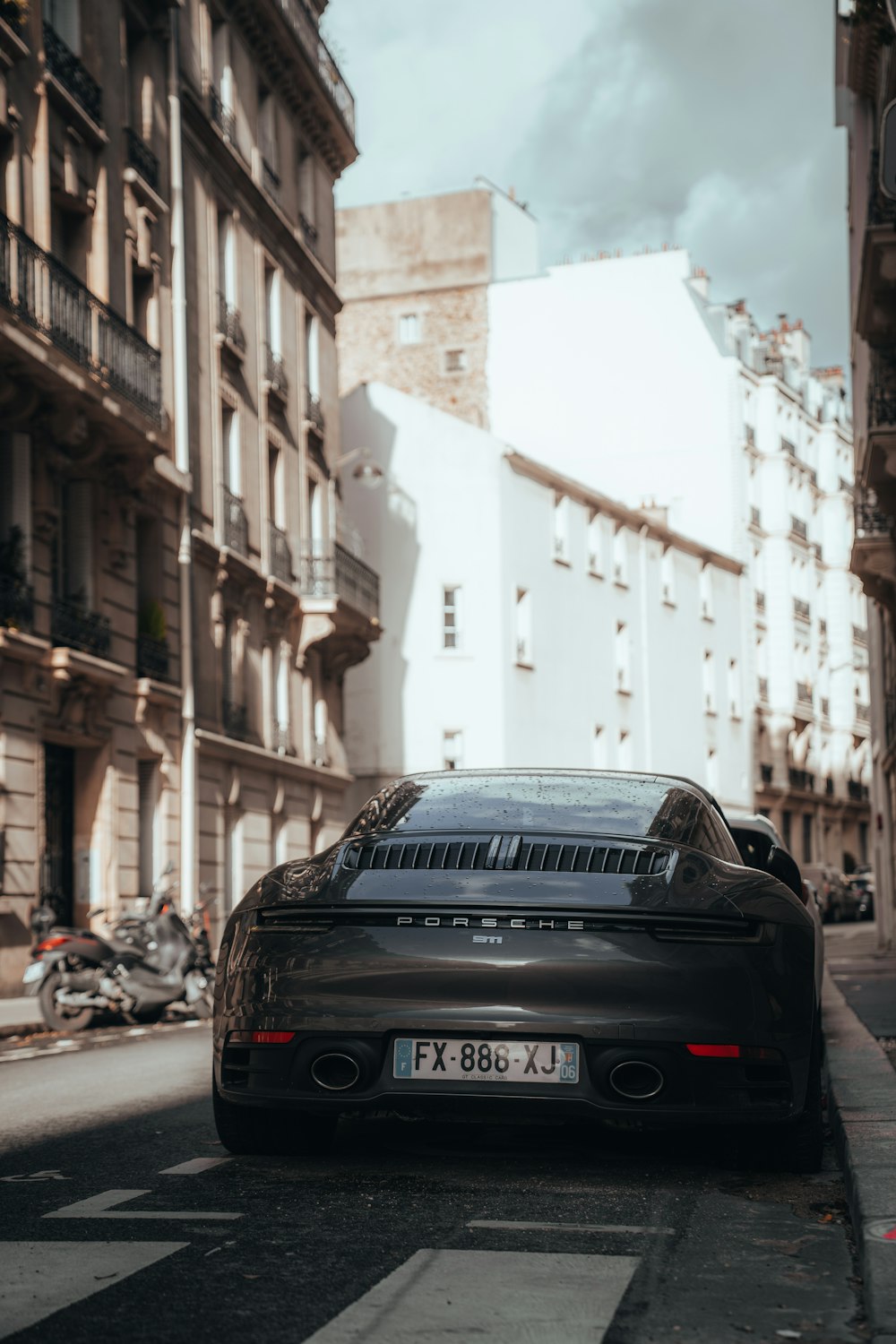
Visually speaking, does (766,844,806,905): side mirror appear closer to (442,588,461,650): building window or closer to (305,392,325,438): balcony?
(305,392,325,438): balcony

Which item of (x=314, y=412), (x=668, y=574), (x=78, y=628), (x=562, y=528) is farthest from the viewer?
(x=668, y=574)

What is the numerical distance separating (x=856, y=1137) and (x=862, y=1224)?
1374mm

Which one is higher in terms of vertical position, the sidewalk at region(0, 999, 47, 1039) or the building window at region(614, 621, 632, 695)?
the building window at region(614, 621, 632, 695)

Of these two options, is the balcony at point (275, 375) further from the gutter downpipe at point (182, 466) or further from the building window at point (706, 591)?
the building window at point (706, 591)

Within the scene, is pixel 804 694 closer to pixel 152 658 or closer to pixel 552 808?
pixel 152 658

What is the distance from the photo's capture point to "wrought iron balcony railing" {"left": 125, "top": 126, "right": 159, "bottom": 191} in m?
25.6

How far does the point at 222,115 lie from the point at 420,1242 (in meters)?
27.8

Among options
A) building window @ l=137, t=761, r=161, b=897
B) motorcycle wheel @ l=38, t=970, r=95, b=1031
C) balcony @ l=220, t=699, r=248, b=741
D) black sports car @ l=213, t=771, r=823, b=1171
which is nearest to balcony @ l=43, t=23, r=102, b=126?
building window @ l=137, t=761, r=161, b=897

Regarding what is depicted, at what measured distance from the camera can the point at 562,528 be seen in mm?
47125

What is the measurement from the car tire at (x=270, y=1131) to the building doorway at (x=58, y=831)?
15.8 meters

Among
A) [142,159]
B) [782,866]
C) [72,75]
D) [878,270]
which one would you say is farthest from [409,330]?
[782,866]

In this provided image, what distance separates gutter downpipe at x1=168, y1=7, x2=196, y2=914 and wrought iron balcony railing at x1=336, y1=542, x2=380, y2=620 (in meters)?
6.57

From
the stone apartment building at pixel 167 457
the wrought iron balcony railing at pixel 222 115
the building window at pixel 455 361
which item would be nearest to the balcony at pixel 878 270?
the stone apartment building at pixel 167 457

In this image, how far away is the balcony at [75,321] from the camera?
2075cm
